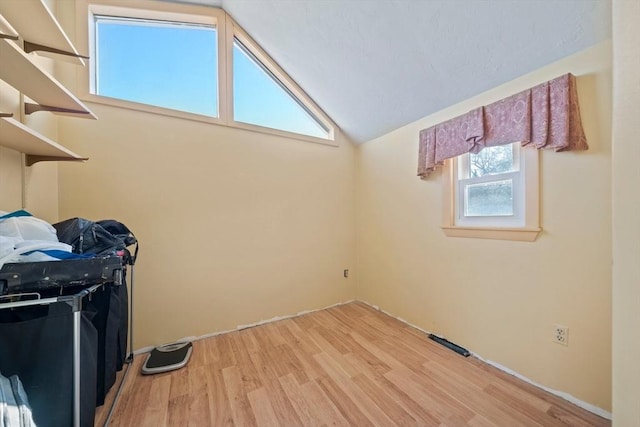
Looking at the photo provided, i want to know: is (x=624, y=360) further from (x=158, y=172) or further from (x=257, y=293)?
(x=158, y=172)

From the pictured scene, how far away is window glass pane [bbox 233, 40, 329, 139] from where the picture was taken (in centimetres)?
240

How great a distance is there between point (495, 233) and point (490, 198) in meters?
0.28

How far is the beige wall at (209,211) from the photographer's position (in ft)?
6.01

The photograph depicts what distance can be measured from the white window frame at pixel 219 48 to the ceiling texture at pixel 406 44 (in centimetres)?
10

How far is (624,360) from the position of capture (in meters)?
0.80

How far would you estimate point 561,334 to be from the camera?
1408mm

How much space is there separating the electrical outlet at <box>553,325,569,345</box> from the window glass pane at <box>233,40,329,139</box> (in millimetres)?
2594

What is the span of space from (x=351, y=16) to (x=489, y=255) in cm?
204

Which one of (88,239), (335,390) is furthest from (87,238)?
(335,390)

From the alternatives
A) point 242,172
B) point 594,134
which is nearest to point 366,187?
point 242,172

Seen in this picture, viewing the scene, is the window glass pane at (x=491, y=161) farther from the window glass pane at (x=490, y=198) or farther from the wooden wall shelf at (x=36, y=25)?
the wooden wall shelf at (x=36, y=25)

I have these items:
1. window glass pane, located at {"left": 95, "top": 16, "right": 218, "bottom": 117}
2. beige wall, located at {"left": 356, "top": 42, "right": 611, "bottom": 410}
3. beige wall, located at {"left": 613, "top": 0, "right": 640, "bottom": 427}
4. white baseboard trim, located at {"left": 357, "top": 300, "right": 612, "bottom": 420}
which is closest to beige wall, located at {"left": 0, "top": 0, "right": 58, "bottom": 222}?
window glass pane, located at {"left": 95, "top": 16, "right": 218, "bottom": 117}

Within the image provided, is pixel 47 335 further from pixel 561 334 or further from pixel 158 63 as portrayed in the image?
pixel 561 334

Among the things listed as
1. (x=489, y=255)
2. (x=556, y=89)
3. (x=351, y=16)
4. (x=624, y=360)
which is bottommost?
(x=624, y=360)
